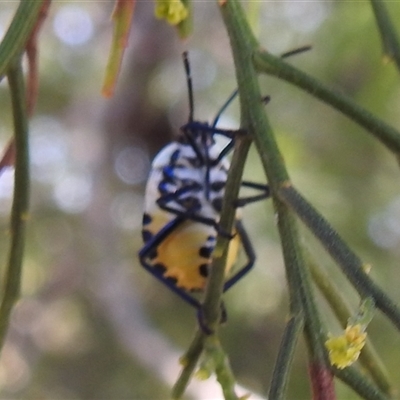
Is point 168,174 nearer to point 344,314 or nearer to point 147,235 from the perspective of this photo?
point 147,235

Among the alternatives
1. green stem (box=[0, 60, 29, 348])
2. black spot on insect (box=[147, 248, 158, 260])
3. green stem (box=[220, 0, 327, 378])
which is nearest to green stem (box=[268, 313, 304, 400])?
green stem (box=[220, 0, 327, 378])

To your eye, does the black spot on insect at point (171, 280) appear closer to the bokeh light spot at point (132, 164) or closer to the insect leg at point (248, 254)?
the insect leg at point (248, 254)

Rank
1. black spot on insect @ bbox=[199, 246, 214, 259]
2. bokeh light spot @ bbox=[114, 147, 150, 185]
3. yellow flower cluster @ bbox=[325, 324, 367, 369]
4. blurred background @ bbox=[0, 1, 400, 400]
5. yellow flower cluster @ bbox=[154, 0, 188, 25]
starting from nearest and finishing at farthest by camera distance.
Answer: yellow flower cluster @ bbox=[325, 324, 367, 369] < yellow flower cluster @ bbox=[154, 0, 188, 25] < black spot on insect @ bbox=[199, 246, 214, 259] < blurred background @ bbox=[0, 1, 400, 400] < bokeh light spot @ bbox=[114, 147, 150, 185]

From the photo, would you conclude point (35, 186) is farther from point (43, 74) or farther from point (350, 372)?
point (350, 372)

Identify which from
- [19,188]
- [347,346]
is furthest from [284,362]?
[19,188]

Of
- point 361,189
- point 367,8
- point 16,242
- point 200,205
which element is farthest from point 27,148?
point 361,189

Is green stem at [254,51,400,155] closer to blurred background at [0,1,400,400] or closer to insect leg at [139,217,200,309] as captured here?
insect leg at [139,217,200,309]
